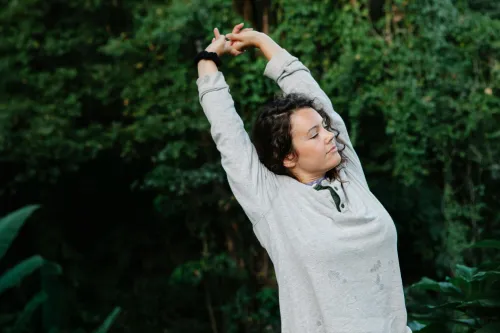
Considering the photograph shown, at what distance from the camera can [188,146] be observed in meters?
4.79

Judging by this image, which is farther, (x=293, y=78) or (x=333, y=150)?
(x=293, y=78)

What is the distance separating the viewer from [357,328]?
71.7 inches

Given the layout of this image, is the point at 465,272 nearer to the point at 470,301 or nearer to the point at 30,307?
the point at 470,301

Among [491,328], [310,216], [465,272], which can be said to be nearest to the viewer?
[310,216]

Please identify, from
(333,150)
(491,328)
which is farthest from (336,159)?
(491,328)

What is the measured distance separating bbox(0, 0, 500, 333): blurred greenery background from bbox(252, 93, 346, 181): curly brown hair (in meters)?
2.22

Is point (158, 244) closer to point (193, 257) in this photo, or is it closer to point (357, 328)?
point (193, 257)

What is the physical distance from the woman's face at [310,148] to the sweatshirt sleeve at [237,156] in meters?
0.09

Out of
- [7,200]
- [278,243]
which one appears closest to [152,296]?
[7,200]

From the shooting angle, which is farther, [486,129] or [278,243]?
[486,129]

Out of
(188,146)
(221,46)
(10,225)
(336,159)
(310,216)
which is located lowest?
(10,225)

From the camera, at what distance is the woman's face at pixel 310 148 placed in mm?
1943

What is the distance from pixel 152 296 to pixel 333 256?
155 inches

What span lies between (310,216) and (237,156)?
0.22 m
